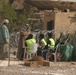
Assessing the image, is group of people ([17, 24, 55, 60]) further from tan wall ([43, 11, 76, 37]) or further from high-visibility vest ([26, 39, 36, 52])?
tan wall ([43, 11, 76, 37])

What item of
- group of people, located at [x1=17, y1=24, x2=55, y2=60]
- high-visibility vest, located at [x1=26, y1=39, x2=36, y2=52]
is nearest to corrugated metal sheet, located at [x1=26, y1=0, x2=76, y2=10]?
group of people, located at [x1=17, y1=24, x2=55, y2=60]

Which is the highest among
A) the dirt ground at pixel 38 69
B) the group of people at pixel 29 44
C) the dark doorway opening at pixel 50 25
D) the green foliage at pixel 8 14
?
the green foliage at pixel 8 14

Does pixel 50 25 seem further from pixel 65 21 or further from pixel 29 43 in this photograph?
pixel 29 43

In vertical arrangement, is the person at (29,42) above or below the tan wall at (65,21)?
below

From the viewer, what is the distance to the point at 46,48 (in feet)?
51.6

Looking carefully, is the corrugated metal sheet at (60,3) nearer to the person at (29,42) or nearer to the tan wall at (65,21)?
the tan wall at (65,21)

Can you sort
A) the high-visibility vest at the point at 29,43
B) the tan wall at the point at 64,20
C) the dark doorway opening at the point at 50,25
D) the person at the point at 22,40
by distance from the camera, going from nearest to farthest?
1. the high-visibility vest at the point at 29,43
2. the person at the point at 22,40
3. the tan wall at the point at 64,20
4. the dark doorway opening at the point at 50,25

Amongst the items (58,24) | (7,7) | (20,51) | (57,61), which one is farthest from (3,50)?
(7,7)

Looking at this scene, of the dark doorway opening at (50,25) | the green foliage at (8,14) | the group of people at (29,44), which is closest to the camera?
the group of people at (29,44)

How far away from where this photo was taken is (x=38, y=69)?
13.3m

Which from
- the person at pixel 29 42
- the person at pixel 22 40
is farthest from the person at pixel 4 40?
the person at pixel 29 42

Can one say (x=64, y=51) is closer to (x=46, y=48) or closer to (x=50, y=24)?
(x=46, y=48)

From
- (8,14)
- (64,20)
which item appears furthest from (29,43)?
(8,14)

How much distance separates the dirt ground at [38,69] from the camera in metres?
12.3
